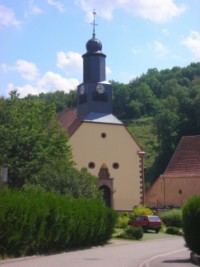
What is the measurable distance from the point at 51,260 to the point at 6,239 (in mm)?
1791

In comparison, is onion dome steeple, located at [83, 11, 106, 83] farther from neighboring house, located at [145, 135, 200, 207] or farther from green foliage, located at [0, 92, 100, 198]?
neighboring house, located at [145, 135, 200, 207]

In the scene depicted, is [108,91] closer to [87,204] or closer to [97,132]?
[97,132]

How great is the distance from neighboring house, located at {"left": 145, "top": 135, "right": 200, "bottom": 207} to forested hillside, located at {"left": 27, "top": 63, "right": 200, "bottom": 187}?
20.3 m

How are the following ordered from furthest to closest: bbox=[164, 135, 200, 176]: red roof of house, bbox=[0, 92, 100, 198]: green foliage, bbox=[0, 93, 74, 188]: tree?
1. bbox=[164, 135, 200, 176]: red roof of house
2. bbox=[0, 93, 74, 188]: tree
3. bbox=[0, 92, 100, 198]: green foliage

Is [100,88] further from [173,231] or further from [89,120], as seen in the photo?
[173,231]

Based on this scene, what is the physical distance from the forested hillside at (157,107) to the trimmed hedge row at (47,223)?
4379 cm

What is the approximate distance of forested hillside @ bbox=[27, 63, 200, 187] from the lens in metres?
78.9

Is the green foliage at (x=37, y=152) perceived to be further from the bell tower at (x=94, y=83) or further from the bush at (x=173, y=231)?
the bell tower at (x=94, y=83)

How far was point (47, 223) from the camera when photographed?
21.2m

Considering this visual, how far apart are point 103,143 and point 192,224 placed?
30101 millimetres

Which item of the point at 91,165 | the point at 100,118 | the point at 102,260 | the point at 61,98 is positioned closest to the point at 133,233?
→ the point at 102,260

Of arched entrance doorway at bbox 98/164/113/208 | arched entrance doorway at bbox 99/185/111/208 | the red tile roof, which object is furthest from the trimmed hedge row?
the red tile roof

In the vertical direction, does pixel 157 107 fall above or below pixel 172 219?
above

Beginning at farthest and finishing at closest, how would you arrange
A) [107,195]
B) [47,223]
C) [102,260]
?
1. [107,195]
2. [47,223]
3. [102,260]
